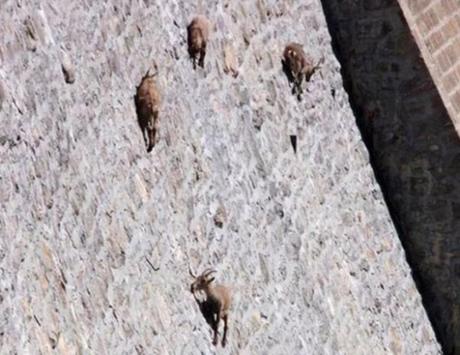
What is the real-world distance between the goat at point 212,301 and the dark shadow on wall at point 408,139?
1755 mm

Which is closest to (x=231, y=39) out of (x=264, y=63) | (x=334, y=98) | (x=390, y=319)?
(x=264, y=63)

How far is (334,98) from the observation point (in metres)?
7.29

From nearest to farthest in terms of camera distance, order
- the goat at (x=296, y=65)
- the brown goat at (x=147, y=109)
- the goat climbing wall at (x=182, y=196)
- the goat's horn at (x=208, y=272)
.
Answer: the goat climbing wall at (x=182, y=196)
the brown goat at (x=147, y=109)
the goat's horn at (x=208, y=272)
the goat at (x=296, y=65)

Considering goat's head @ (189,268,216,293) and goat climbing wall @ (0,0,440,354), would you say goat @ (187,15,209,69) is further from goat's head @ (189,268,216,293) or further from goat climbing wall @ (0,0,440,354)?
goat's head @ (189,268,216,293)

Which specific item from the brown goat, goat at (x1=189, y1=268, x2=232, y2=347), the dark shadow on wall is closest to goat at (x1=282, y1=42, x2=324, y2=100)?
the dark shadow on wall

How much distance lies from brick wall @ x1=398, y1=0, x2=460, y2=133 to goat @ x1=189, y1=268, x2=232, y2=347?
1918 millimetres

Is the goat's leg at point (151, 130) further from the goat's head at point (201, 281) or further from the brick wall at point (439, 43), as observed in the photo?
the brick wall at point (439, 43)

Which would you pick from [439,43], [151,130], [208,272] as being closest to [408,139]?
[439,43]

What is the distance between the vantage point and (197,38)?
6266mm

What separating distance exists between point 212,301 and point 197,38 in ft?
3.44

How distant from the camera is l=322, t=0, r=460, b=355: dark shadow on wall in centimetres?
738

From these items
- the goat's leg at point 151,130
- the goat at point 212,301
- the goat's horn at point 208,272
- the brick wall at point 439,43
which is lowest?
the goat at point 212,301

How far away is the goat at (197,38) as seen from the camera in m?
6.24

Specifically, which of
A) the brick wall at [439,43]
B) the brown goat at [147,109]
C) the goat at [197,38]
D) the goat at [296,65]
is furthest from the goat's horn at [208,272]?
the brick wall at [439,43]
